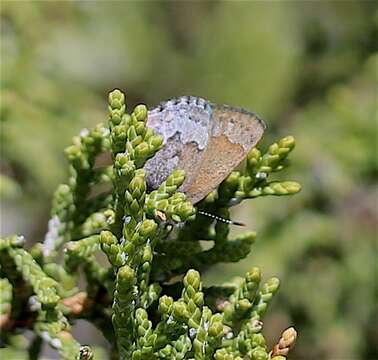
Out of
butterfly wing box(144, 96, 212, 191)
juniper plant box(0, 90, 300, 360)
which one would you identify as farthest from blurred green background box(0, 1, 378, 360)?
butterfly wing box(144, 96, 212, 191)

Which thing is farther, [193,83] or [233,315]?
[193,83]

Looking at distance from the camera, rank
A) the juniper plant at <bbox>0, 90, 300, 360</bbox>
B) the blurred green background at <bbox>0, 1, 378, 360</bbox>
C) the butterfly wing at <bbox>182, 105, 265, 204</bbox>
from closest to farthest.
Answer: the juniper plant at <bbox>0, 90, 300, 360</bbox> < the butterfly wing at <bbox>182, 105, 265, 204</bbox> < the blurred green background at <bbox>0, 1, 378, 360</bbox>

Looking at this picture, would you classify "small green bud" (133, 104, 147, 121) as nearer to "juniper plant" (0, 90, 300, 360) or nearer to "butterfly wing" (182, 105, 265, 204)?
"juniper plant" (0, 90, 300, 360)

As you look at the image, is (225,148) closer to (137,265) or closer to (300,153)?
(137,265)

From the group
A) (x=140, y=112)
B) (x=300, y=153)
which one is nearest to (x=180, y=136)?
(x=140, y=112)

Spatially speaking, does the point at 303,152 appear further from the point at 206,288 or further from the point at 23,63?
the point at 206,288

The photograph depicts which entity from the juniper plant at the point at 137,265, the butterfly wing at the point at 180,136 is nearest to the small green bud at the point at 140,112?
the juniper plant at the point at 137,265

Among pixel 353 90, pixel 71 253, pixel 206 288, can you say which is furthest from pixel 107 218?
pixel 353 90
